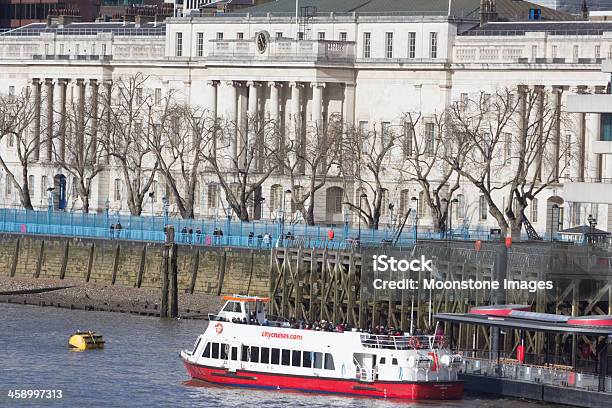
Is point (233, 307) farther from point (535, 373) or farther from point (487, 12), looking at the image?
point (487, 12)

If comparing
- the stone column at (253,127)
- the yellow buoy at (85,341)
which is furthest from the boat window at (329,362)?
the stone column at (253,127)

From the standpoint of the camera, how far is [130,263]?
6708 inches

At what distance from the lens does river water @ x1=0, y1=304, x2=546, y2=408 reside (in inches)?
4845

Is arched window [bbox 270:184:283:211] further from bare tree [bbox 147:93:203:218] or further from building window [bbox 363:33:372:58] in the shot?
building window [bbox 363:33:372:58]

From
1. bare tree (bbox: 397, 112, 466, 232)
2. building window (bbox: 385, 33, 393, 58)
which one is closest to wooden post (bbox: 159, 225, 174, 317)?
bare tree (bbox: 397, 112, 466, 232)

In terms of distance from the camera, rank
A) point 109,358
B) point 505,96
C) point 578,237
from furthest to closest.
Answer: point 505,96 < point 578,237 < point 109,358

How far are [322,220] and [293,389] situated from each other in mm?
66271

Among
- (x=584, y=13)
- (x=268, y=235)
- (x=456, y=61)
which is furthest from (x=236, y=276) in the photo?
(x=584, y=13)

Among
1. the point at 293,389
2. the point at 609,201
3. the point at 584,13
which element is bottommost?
the point at 293,389

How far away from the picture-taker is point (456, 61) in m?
188

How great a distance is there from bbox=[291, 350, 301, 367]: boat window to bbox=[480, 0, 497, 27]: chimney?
6685 centimetres

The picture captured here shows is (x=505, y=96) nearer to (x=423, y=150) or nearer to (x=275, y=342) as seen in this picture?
(x=423, y=150)

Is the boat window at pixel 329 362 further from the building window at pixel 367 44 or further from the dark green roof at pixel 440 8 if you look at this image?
the building window at pixel 367 44

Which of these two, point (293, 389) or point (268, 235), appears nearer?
point (293, 389)
